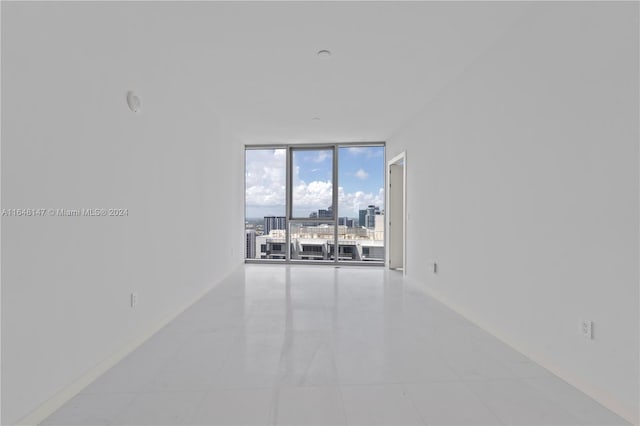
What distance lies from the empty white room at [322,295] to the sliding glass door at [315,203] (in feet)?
8.43

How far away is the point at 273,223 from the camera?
683 cm

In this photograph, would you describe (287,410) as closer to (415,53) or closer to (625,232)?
(625,232)

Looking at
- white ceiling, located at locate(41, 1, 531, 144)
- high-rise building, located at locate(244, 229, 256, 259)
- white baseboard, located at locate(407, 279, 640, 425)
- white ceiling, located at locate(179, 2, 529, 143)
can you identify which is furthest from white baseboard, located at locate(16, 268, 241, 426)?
high-rise building, located at locate(244, 229, 256, 259)

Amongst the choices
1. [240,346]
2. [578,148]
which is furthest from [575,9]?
[240,346]

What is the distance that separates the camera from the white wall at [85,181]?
5.13 feet

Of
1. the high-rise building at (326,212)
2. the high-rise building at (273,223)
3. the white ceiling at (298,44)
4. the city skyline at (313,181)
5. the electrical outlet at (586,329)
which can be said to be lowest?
the electrical outlet at (586,329)

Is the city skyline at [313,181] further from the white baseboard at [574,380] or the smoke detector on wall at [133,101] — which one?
the smoke detector on wall at [133,101]

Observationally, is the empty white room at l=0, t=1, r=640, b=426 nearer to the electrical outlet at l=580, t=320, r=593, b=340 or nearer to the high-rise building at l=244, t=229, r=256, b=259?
the electrical outlet at l=580, t=320, r=593, b=340

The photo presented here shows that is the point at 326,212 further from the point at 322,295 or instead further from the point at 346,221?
the point at 322,295

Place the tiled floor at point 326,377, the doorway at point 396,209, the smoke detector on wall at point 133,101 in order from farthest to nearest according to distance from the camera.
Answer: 1. the doorway at point 396,209
2. the smoke detector on wall at point 133,101
3. the tiled floor at point 326,377

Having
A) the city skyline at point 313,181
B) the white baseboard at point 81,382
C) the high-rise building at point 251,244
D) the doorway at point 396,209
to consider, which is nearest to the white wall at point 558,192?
the doorway at point 396,209

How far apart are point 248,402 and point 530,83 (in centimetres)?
283

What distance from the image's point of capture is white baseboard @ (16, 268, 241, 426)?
5.32 ft

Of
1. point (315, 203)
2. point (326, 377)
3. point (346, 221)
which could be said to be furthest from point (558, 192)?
point (315, 203)
